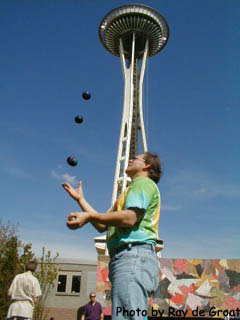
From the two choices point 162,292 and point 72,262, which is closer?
point 162,292

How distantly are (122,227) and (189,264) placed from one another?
1846 centimetres

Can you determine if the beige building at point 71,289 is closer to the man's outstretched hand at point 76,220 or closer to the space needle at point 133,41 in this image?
the space needle at point 133,41

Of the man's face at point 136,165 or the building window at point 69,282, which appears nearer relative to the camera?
the man's face at point 136,165

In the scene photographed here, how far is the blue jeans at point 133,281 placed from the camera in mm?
2035

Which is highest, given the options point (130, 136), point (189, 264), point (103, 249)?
point (130, 136)

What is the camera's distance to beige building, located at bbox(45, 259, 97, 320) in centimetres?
2250

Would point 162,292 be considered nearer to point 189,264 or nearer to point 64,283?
point 189,264

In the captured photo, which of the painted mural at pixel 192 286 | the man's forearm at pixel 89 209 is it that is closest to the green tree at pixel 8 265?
the painted mural at pixel 192 286

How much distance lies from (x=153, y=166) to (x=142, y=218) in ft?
1.75

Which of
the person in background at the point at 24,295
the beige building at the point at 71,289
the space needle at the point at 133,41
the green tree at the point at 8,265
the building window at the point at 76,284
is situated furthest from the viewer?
the space needle at the point at 133,41

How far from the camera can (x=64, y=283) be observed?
77.0ft

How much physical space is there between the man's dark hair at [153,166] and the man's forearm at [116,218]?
60 centimetres

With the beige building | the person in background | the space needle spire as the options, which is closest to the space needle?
the space needle spire

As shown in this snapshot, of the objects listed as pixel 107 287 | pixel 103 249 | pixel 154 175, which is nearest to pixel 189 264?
pixel 107 287
